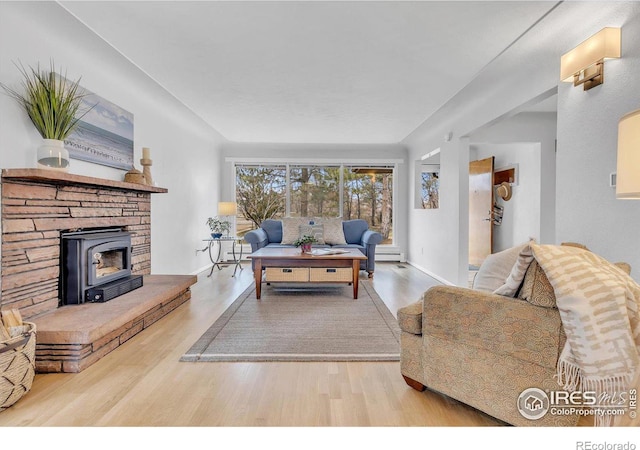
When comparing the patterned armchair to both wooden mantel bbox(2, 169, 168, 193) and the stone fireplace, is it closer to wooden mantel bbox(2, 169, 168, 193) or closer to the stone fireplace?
the stone fireplace

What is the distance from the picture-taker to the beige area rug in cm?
244

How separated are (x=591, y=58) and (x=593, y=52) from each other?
39 mm

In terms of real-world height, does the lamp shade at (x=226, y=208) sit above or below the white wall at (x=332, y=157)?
below

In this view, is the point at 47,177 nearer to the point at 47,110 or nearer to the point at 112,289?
the point at 47,110

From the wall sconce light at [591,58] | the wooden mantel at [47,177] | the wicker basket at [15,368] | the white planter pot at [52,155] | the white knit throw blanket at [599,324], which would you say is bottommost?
the wicker basket at [15,368]

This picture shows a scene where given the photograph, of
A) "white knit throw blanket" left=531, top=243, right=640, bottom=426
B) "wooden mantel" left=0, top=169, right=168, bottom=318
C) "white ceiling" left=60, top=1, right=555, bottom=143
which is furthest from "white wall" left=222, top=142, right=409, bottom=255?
"white knit throw blanket" left=531, top=243, right=640, bottom=426

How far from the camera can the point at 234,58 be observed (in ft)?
9.59

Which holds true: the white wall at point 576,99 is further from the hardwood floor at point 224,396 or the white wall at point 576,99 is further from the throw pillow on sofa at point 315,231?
the throw pillow on sofa at point 315,231

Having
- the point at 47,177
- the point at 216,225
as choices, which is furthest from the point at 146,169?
the point at 216,225

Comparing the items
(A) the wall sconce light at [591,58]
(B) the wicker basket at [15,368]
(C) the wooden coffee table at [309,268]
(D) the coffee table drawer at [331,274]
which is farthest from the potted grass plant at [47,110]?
(A) the wall sconce light at [591,58]

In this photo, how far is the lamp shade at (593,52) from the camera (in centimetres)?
210

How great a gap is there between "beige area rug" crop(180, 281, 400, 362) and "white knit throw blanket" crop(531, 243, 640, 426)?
4.04ft

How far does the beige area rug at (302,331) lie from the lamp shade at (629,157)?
1.63 metres

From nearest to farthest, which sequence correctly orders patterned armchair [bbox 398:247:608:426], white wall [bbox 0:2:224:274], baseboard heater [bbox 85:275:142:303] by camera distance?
1. patterned armchair [bbox 398:247:608:426]
2. white wall [bbox 0:2:224:274]
3. baseboard heater [bbox 85:275:142:303]
